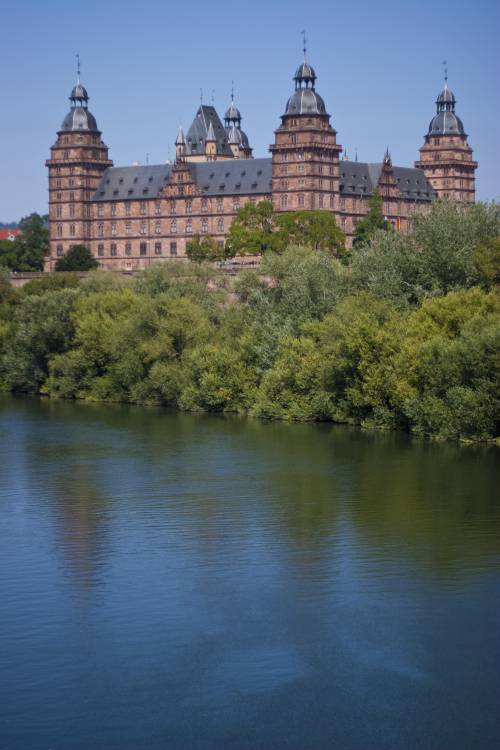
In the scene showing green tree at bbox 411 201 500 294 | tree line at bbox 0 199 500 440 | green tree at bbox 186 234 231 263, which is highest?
green tree at bbox 186 234 231 263

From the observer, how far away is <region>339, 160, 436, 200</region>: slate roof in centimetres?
11527

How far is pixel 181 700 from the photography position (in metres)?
19.4

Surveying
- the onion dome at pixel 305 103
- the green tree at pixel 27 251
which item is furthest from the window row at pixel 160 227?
the onion dome at pixel 305 103

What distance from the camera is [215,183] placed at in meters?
119

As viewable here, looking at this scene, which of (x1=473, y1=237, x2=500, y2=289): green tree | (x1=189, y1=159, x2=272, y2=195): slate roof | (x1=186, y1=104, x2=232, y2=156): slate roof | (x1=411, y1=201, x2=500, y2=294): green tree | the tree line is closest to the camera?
the tree line

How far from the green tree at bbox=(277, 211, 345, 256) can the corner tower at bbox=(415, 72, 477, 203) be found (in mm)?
28622

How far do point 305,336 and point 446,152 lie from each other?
261 feet

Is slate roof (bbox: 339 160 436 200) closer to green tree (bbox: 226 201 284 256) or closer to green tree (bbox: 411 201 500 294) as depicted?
green tree (bbox: 226 201 284 256)

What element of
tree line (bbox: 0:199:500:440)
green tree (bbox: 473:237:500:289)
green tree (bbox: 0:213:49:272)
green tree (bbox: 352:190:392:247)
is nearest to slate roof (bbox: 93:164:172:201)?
green tree (bbox: 0:213:49:272)

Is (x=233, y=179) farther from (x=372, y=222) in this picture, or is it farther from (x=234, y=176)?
(x=372, y=222)

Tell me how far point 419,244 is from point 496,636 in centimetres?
3156

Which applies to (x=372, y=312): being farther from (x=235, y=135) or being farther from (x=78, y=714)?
(x=235, y=135)

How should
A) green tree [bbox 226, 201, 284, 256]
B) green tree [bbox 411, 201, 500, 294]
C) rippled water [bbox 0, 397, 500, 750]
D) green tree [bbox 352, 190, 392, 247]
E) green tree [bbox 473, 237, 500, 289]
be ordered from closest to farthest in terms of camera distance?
rippled water [bbox 0, 397, 500, 750] → green tree [bbox 473, 237, 500, 289] → green tree [bbox 411, 201, 500, 294] → green tree [bbox 226, 201, 284, 256] → green tree [bbox 352, 190, 392, 247]

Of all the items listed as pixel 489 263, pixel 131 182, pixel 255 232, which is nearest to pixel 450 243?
pixel 489 263
